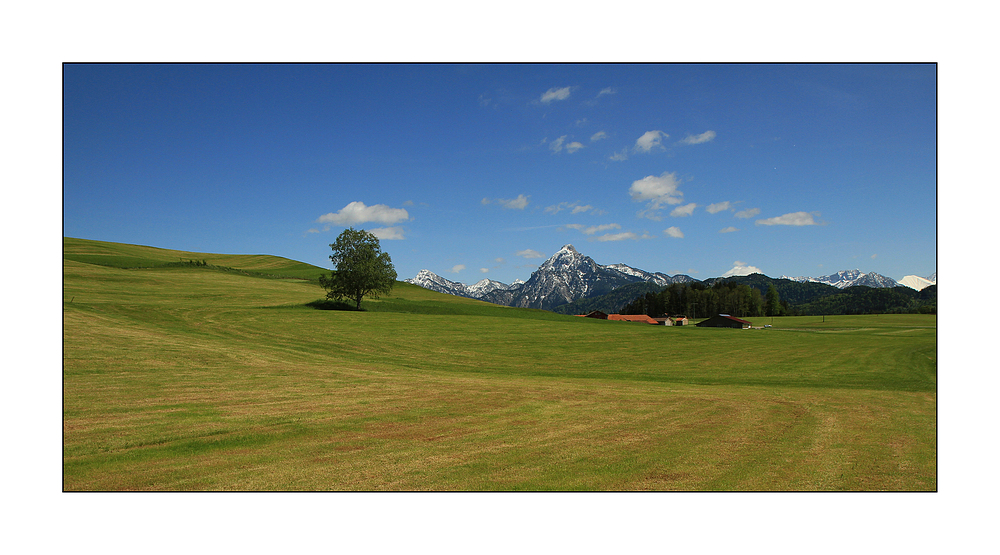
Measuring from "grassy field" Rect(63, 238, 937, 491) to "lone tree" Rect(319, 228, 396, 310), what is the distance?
23281 mm

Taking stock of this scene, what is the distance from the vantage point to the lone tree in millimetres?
64312

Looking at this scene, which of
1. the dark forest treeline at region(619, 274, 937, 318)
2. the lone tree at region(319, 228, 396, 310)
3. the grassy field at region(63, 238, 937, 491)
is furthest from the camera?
the dark forest treeline at region(619, 274, 937, 318)

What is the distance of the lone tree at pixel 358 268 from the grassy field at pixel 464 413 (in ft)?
76.4

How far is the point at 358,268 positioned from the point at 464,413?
5235 centimetres

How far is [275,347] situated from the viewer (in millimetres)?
→ 32625

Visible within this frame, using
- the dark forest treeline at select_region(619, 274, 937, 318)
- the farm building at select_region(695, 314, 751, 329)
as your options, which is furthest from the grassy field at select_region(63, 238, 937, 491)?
the dark forest treeline at select_region(619, 274, 937, 318)

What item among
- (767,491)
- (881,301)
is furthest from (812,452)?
(881,301)

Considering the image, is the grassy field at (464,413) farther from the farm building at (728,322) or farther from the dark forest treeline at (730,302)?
the dark forest treeline at (730,302)

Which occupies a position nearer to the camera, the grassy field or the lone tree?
the grassy field

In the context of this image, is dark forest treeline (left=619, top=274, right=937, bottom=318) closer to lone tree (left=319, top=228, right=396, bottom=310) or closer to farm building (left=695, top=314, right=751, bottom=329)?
farm building (left=695, top=314, right=751, bottom=329)

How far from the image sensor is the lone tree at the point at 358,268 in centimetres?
6431

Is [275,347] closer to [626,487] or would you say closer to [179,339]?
[179,339]

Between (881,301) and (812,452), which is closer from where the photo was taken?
(812,452)
